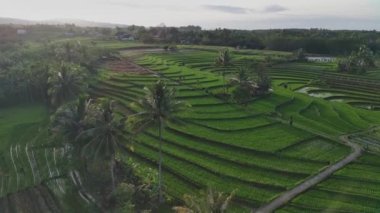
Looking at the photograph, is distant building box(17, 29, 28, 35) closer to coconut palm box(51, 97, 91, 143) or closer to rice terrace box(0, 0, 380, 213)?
rice terrace box(0, 0, 380, 213)

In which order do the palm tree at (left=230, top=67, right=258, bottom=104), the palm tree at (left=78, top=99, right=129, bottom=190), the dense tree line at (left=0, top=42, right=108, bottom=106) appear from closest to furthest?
the palm tree at (left=78, top=99, right=129, bottom=190)
the dense tree line at (left=0, top=42, right=108, bottom=106)
the palm tree at (left=230, top=67, right=258, bottom=104)

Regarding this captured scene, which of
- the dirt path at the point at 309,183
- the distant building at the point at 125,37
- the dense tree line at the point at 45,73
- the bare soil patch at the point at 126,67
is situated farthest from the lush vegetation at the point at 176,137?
the distant building at the point at 125,37

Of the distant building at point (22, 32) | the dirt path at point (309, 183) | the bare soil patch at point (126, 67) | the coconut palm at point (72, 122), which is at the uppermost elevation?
the distant building at point (22, 32)

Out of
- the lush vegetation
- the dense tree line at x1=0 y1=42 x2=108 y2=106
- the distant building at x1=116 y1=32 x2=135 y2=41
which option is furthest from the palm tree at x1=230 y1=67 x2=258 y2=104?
the distant building at x1=116 y1=32 x2=135 y2=41

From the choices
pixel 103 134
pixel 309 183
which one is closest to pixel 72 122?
pixel 103 134

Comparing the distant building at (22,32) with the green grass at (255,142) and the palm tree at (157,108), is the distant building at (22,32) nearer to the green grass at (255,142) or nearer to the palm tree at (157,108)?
the green grass at (255,142)

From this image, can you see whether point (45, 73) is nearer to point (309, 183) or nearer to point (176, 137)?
point (176, 137)
